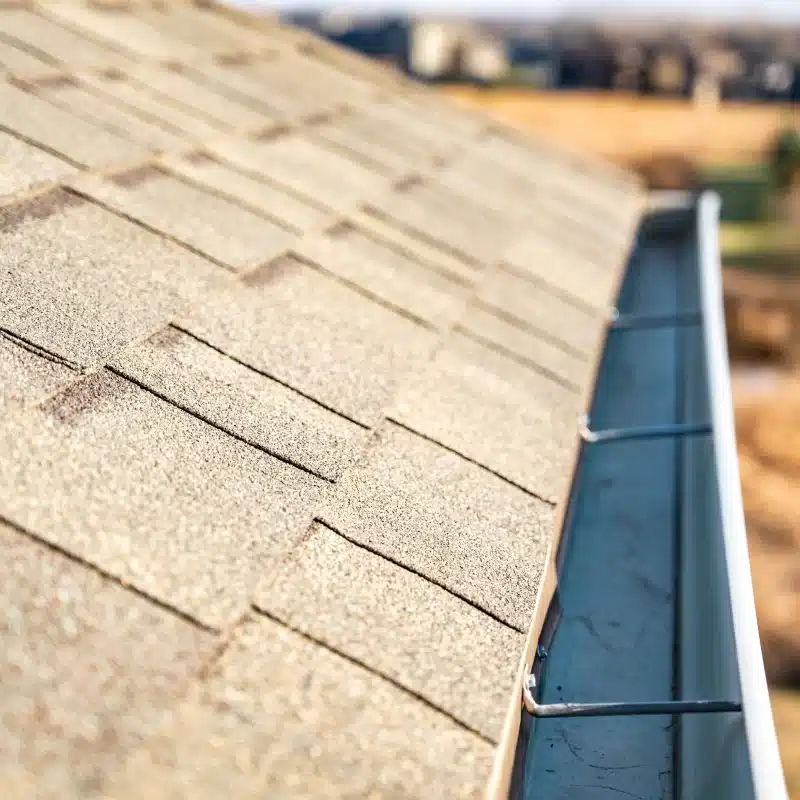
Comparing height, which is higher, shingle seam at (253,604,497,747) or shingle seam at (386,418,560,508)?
shingle seam at (253,604,497,747)

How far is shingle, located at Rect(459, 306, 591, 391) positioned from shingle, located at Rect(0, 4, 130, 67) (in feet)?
5.71

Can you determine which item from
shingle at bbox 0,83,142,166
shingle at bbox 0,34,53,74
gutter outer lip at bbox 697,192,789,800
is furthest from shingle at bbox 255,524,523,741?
shingle at bbox 0,34,53,74

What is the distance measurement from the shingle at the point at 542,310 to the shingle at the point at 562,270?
0.11 m

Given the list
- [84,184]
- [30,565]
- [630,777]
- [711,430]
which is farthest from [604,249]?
[30,565]

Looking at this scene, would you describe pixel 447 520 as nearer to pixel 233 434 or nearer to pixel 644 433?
pixel 233 434

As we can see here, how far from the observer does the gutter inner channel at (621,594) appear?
6.40 ft

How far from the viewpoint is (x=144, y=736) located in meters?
1.15

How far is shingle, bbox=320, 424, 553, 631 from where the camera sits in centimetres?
164

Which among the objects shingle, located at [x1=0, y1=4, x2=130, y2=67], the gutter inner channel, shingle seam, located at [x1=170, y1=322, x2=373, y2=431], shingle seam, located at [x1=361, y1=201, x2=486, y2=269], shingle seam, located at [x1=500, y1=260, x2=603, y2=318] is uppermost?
shingle, located at [x1=0, y1=4, x2=130, y2=67]

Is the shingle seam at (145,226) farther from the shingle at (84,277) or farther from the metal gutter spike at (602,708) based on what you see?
the metal gutter spike at (602,708)

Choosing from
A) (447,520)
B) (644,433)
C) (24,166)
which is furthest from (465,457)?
(24,166)

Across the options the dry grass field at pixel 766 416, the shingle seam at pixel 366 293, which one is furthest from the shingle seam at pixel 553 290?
the dry grass field at pixel 766 416

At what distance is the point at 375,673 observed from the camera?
Result: 1382mm

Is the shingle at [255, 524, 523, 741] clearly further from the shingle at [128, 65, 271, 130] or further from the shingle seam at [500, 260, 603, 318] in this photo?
the shingle at [128, 65, 271, 130]
